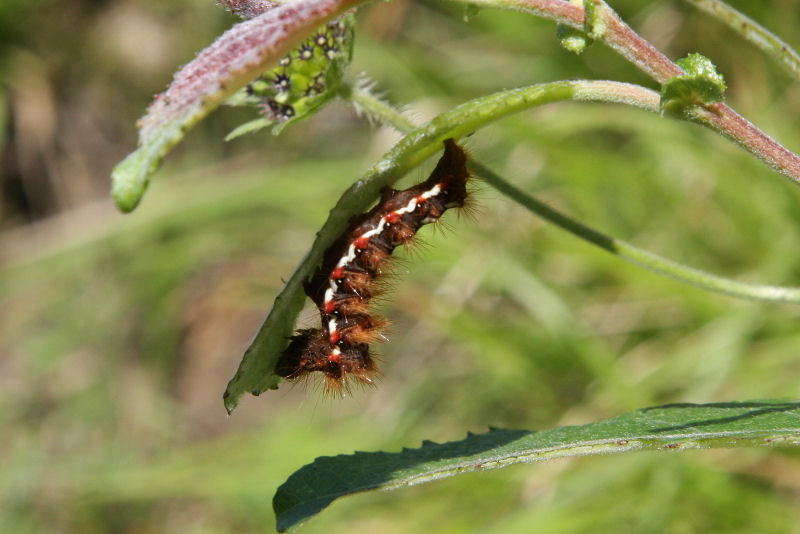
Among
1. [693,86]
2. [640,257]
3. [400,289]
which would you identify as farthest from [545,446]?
[400,289]

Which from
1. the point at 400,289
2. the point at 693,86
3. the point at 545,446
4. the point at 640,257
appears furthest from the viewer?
the point at 400,289

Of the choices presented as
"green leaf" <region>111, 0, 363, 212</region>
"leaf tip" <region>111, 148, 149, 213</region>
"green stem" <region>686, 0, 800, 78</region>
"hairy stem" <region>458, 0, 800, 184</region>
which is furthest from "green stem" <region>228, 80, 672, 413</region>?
"leaf tip" <region>111, 148, 149, 213</region>

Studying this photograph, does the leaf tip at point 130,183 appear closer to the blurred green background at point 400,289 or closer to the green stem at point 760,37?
the green stem at point 760,37

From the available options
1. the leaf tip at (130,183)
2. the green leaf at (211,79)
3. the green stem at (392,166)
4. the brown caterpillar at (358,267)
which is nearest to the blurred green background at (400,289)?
the brown caterpillar at (358,267)

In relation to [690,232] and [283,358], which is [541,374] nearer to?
[690,232]

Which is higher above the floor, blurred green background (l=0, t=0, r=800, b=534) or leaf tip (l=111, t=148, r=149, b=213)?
leaf tip (l=111, t=148, r=149, b=213)

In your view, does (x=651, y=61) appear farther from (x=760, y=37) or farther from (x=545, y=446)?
(x=545, y=446)

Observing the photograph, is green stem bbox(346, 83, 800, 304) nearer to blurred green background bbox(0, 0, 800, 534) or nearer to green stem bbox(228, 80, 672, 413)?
green stem bbox(228, 80, 672, 413)
